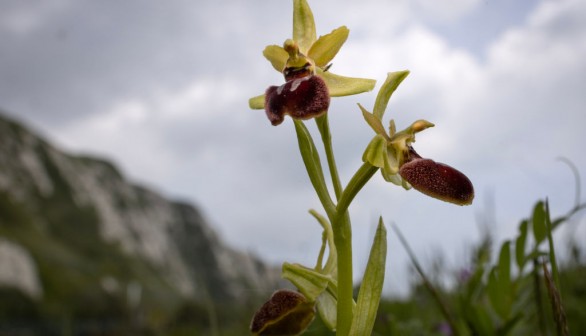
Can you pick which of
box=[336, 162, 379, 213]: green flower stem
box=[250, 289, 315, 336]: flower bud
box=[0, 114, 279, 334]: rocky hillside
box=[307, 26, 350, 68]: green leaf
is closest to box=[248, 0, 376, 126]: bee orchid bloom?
box=[307, 26, 350, 68]: green leaf

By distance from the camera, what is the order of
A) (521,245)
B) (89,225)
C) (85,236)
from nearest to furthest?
(521,245), (85,236), (89,225)

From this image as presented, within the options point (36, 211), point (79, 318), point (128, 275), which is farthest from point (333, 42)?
point (36, 211)

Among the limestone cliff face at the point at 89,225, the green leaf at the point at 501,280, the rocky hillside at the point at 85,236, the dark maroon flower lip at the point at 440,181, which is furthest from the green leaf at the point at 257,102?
the limestone cliff face at the point at 89,225

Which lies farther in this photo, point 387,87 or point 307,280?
point 387,87

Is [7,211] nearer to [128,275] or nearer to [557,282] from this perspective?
[128,275]

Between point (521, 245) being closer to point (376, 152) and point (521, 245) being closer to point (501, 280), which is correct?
point (501, 280)

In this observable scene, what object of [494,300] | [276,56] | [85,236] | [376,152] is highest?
[85,236]

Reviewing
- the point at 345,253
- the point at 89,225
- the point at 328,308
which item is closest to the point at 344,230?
the point at 345,253
